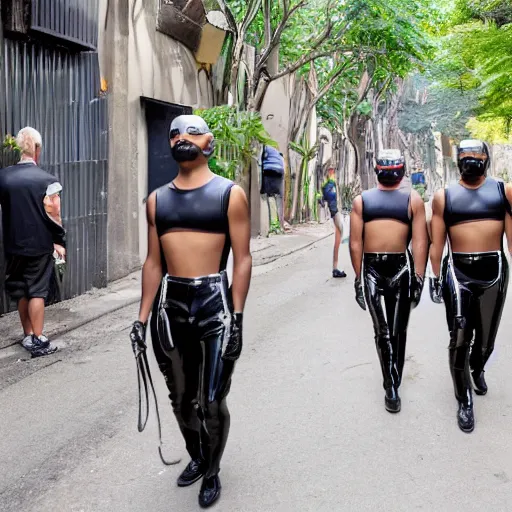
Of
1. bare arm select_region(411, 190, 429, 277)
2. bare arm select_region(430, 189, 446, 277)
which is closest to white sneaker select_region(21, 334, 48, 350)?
bare arm select_region(411, 190, 429, 277)

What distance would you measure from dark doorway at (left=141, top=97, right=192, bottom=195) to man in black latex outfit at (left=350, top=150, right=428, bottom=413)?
7.25 metres

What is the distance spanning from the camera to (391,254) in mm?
4855

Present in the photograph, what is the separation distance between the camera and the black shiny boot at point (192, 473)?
3.65 m

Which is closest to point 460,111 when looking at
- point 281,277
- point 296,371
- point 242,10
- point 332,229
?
point 332,229

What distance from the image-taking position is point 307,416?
15.1ft

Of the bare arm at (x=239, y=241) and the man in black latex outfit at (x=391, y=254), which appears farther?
the man in black latex outfit at (x=391, y=254)

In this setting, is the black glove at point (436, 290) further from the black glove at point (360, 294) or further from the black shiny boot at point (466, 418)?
the black shiny boot at point (466, 418)

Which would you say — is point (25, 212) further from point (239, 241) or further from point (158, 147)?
point (158, 147)

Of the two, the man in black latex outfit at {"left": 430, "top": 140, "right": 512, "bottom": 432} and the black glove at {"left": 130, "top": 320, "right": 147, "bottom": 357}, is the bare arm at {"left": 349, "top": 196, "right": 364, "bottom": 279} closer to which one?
the man in black latex outfit at {"left": 430, "top": 140, "right": 512, "bottom": 432}

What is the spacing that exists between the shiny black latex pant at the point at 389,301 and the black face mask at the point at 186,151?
190 centimetres

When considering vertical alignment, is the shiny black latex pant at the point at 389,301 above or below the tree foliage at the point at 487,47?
below

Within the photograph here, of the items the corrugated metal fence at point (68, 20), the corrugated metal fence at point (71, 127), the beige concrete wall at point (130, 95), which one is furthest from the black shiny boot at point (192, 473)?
the beige concrete wall at point (130, 95)

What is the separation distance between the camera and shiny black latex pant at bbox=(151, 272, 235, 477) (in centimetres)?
338

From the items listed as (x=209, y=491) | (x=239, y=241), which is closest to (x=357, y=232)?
(x=239, y=241)
